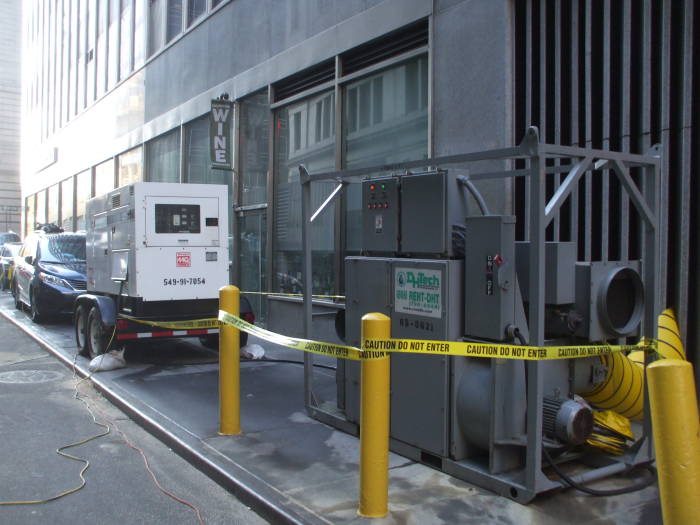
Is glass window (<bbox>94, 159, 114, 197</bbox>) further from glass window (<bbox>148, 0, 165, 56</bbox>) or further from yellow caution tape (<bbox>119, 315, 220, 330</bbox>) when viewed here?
yellow caution tape (<bbox>119, 315, 220, 330</bbox>)

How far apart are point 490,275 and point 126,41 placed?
21.8m

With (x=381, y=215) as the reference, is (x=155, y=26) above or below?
above

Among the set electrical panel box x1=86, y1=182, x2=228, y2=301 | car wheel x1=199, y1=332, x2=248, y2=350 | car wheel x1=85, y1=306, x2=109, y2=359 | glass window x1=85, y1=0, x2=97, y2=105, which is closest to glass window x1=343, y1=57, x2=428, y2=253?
electrical panel box x1=86, y1=182, x2=228, y2=301

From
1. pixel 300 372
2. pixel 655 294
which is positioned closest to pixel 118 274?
pixel 300 372

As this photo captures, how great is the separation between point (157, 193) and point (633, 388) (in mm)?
6725

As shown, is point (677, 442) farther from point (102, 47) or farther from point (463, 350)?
point (102, 47)

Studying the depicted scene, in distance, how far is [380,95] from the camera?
10.6 metres

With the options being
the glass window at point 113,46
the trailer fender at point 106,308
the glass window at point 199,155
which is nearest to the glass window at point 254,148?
the glass window at point 199,155

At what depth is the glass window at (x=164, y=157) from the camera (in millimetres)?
18578

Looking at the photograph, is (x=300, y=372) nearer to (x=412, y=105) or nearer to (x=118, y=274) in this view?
(x=118, y=274)

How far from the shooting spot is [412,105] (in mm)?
9883

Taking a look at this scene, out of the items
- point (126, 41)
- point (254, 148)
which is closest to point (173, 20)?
point (126, 41)

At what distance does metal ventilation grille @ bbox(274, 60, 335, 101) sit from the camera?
1191 cm

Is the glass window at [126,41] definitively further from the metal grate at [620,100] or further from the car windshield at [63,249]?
the metal grate at [620,100]
